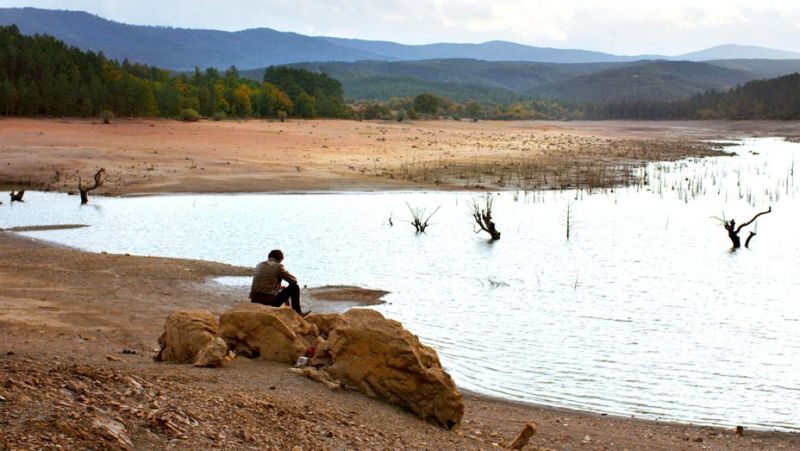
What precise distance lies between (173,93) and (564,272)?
5399 cm

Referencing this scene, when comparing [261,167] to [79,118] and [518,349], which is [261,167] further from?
[518,349]

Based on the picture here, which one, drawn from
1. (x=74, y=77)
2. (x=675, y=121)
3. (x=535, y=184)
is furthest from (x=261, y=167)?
(x=675, y=121)

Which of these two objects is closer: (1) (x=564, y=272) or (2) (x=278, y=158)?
(1) (x=564, y=272)

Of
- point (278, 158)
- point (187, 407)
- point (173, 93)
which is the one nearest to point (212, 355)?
point (187, 407)

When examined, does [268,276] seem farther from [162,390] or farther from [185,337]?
[162,390]

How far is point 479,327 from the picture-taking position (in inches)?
632

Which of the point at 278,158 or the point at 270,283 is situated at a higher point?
the point at 278,158

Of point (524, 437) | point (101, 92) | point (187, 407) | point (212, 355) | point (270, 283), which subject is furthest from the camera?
point (101, 92)

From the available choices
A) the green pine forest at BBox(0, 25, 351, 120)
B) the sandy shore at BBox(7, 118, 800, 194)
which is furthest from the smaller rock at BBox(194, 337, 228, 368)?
the green pine forest at BBox(0, 25, 351, 120)

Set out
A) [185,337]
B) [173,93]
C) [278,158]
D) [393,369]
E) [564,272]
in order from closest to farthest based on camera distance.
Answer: [393,369]
[185,337]
[564,272]
[278,158]
[173,93]

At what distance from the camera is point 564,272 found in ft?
72.5

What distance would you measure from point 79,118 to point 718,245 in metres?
47.1

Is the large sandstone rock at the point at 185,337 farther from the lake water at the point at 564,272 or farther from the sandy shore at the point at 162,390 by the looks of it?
the lake water at the point at 564,272

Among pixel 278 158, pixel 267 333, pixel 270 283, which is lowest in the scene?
pixel 267 333
